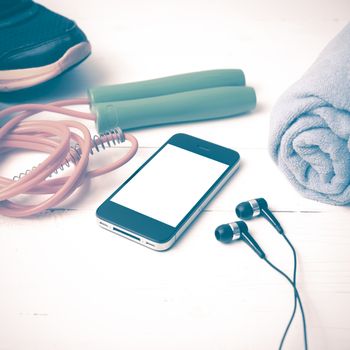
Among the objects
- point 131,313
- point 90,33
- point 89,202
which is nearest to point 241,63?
point 90,33

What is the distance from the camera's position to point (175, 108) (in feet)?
2.30

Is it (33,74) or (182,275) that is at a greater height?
(33,74)

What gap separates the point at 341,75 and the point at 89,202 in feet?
1.09

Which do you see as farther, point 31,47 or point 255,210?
point 31,47

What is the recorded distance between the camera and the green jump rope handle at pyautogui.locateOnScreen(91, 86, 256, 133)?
27.0 inches

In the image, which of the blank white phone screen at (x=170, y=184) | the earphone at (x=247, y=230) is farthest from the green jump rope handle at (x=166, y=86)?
the earphone at (x=247, y=230)

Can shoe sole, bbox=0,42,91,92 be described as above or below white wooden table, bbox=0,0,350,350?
above

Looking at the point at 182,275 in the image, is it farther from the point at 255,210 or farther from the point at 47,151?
the point at 47,151

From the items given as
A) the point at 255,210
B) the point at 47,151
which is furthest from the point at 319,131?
the point at 47,151

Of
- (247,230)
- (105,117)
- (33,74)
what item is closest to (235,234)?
(247,230)

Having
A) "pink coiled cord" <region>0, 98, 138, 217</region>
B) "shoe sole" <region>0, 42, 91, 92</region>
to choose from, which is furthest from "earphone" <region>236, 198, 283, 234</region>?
"shoe sole" <region>0, 42, 91, 92</region>

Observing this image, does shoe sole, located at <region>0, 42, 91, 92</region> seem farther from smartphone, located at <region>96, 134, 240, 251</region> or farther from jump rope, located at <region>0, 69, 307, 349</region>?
smartphone, located at <region>96, 134, 240, 251</region>

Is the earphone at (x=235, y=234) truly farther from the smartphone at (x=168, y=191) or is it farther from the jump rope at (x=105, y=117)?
the jump rope at (x=105, y=117)

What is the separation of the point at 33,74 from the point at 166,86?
0.64 ft
